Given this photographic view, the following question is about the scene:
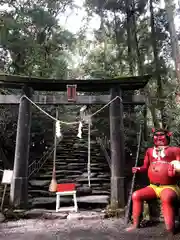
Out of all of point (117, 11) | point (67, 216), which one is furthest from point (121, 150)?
point (117, 11)

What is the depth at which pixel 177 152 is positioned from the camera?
4.76 m

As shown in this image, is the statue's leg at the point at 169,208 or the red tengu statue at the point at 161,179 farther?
the red tengu statue at the point at 161,179

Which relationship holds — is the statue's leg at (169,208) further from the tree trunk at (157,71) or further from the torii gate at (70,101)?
the tree trunk at (157,71)

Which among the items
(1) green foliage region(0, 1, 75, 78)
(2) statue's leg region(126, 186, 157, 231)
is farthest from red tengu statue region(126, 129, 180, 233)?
(1) green foliage region(0, 1, 75, 78)

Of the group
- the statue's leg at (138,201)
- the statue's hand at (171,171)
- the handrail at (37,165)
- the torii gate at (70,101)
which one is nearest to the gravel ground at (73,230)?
the statue's leg at (138,201)

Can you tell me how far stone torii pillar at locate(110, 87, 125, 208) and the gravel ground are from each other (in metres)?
0.86

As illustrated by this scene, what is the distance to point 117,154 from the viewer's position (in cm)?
648

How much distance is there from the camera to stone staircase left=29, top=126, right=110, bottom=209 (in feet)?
21.8

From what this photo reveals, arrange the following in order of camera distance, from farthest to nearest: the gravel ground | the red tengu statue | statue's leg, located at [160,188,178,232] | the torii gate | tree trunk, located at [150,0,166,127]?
tree trunk, located at [150,0,166,127] < the torii gate < the red tengu statue < the gravel ground < statue's leg, located at [160,188,178,232]

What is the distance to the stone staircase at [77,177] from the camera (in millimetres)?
6637

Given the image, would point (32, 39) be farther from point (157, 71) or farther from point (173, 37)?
point (173, 37)

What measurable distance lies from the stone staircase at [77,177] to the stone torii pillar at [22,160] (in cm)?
54

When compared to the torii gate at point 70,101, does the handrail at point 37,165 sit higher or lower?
lower

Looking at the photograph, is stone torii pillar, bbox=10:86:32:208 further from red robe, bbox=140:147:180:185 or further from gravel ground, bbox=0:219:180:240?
red robe, bbox=140:147:180:185
